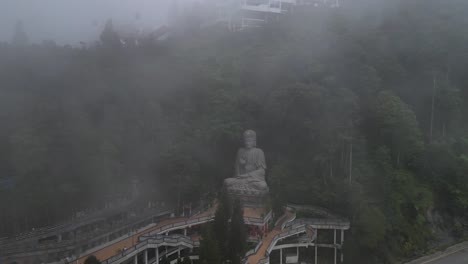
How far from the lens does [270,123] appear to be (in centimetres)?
1606

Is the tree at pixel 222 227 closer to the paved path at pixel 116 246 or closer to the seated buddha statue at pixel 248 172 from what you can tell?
the paved path at pixel 116 246

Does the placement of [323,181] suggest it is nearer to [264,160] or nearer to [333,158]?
[333,158]

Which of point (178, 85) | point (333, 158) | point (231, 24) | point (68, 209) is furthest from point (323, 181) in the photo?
point (231, 24)

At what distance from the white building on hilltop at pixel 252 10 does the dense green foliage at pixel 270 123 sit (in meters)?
6.07

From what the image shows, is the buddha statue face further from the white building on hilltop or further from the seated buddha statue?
the white building on hilltop

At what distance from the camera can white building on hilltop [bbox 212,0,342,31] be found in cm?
2527

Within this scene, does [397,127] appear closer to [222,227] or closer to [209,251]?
[222,227]

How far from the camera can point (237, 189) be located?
45.6 ft

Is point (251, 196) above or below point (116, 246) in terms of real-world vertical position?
above

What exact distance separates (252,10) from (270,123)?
45.7 feet

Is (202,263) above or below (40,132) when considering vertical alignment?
below

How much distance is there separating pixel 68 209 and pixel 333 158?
854 cm

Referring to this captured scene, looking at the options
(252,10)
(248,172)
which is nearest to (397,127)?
(248,172)

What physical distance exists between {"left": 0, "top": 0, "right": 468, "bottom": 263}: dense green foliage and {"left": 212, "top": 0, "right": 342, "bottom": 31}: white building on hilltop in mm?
6071
